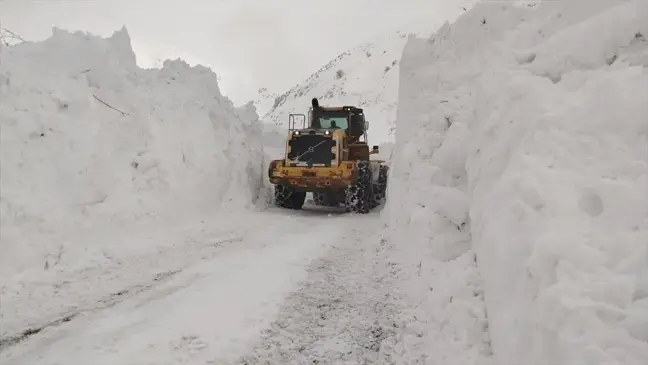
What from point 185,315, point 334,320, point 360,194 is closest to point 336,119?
point 360,194

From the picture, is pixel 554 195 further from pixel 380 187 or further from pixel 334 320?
pixel 380 187

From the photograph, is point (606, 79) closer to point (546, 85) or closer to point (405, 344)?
point (546, 85)

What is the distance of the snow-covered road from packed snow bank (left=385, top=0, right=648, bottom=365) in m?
1.55

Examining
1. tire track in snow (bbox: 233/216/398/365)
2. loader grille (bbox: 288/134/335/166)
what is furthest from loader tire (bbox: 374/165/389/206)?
tire track in snow (bbox: 233/216/398/365)

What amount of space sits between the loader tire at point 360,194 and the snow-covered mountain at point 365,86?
20.7 meters

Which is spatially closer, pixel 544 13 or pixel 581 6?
pixel 581 6

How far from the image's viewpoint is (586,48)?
4.33 m

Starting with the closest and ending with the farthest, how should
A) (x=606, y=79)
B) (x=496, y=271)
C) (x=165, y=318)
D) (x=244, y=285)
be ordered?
(x=496, y=271) < (x=606, y=79) < (x=165, y=318) < (x=244, y=285)

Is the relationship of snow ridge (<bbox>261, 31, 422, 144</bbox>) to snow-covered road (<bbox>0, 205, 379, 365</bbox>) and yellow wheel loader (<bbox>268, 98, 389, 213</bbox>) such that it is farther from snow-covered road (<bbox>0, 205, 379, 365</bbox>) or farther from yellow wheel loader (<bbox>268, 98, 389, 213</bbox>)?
snow-covered road (<bbox>0, 205, 379, 365</bbox>)

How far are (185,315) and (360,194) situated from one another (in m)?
8.69

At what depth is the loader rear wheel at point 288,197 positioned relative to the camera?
44.3ft

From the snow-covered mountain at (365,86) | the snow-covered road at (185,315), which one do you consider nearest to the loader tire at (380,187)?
the snow-covered road at (185,315)

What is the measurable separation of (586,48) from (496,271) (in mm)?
2233

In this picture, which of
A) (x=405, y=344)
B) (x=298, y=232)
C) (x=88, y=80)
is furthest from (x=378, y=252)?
(x=88, y=80)
